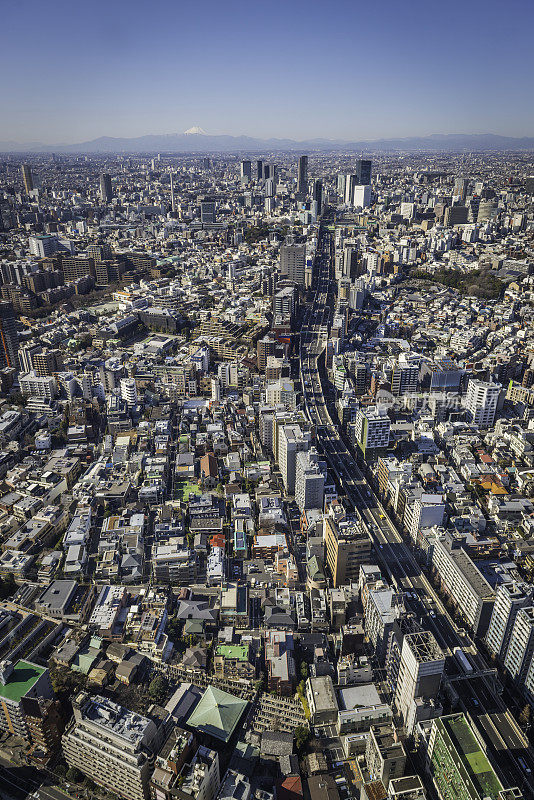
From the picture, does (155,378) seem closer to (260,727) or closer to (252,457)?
(252,457)

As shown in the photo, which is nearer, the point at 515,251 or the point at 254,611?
the point at 254,611

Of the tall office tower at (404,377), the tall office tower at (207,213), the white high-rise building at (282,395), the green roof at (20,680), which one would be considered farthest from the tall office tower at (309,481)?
the tall office tower at (207,213)

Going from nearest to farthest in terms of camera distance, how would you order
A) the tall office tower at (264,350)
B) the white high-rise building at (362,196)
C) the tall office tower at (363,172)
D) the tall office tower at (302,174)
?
the tall office tower at (264,350), the white high-rise building at (362,196), the tall office tower at (363,172), the tall office tower at (302,174)

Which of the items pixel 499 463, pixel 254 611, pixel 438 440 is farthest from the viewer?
pixel 438 440

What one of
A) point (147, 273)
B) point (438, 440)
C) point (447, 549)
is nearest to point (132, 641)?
point (447, 549)

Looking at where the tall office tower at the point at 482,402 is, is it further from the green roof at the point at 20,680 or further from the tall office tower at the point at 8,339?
the tall office tower at the point at 8,339

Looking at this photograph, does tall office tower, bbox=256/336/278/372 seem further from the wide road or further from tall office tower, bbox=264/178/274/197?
tall office tower, bbox=264/178/274/197
